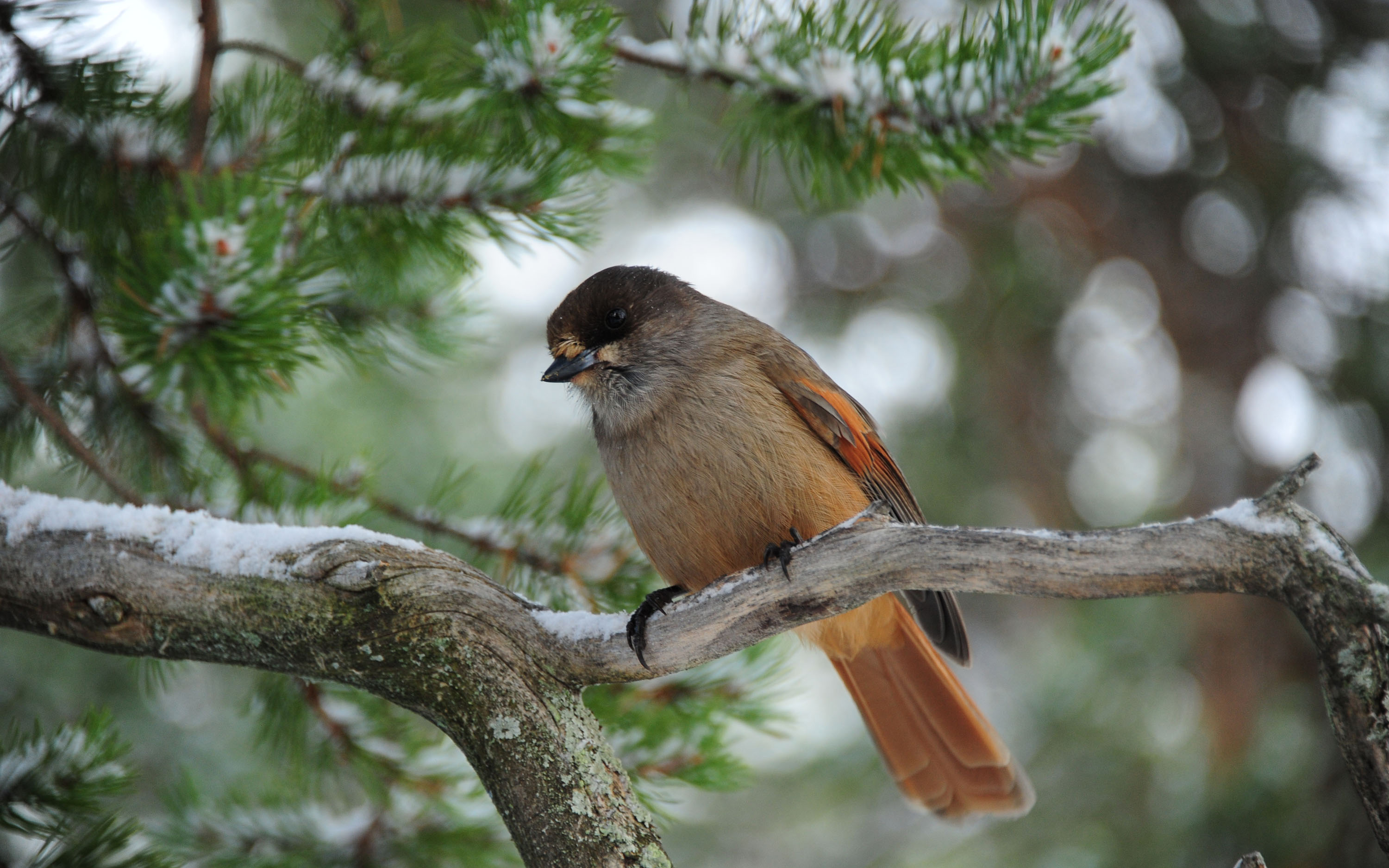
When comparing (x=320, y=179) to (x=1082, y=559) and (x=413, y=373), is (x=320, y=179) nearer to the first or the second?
(x=1082, y=559)

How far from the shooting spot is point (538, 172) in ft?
7.72

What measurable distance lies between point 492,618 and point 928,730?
6.25 ft

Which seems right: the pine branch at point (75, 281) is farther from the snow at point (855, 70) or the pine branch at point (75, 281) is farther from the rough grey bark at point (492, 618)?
the snow at point (855, 70)

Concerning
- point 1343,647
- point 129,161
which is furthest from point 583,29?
point 1343,647

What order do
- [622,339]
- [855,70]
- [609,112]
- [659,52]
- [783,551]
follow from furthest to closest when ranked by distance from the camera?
[622,339] < [609,112] < [659,52] < [855,70] < [783,551]

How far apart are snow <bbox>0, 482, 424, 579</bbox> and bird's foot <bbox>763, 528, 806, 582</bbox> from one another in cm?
77

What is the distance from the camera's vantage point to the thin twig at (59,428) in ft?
7.41

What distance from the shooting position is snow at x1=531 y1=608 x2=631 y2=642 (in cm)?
200

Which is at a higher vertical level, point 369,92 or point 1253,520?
point 369,92

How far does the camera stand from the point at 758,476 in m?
2.73

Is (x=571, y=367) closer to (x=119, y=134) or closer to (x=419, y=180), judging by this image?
(x=419, y=180)

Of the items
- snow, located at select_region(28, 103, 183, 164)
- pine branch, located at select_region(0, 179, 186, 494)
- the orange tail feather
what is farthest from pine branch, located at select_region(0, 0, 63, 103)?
the orange tail feather

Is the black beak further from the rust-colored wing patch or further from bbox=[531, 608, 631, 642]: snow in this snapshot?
bbox=[531, 608, 631, 642]: snow

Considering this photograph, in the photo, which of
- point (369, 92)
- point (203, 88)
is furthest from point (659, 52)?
point (203, 88)
